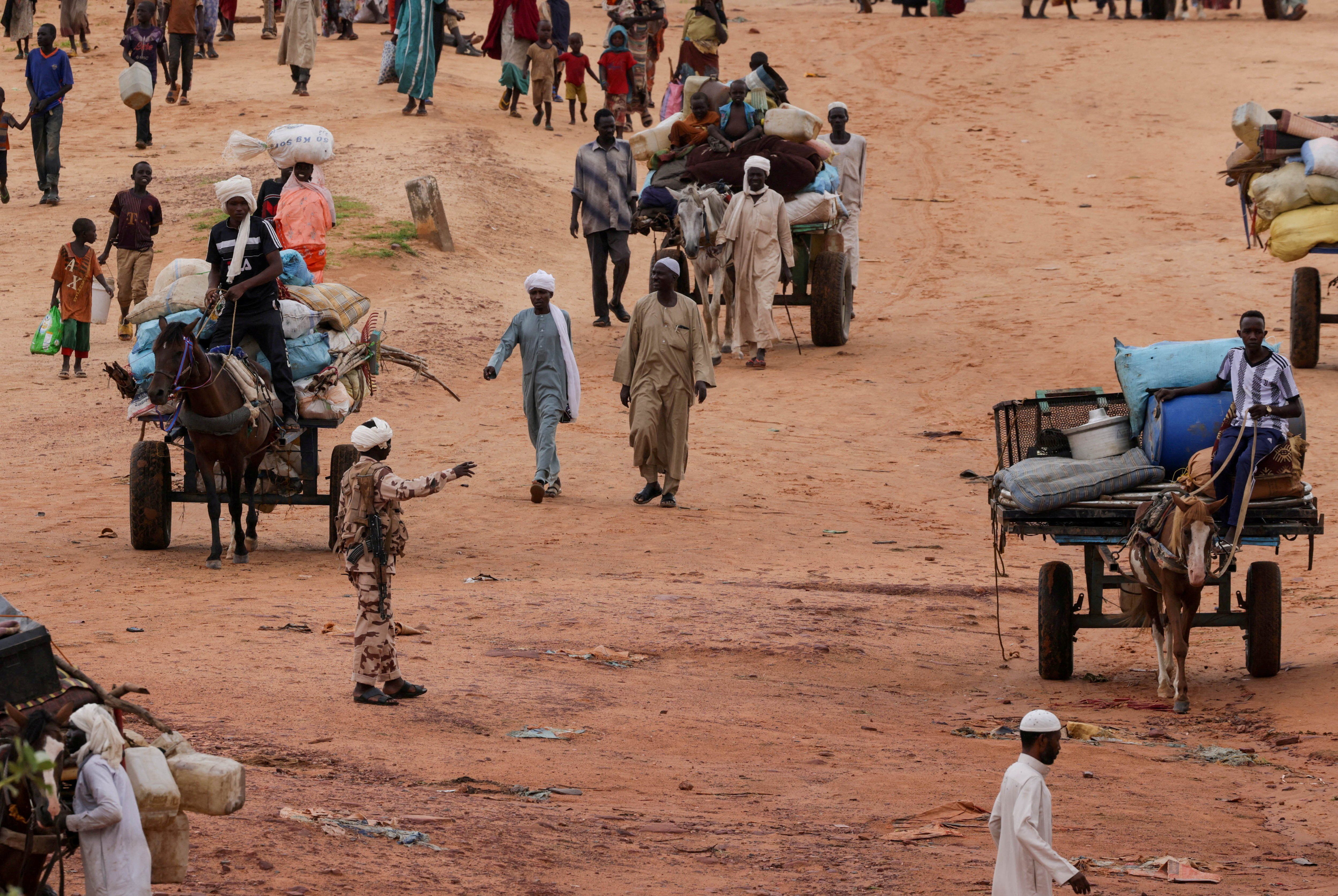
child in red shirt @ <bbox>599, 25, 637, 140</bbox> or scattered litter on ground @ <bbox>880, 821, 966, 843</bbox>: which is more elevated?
child in red shirt @ <bbox>599, 25, 637, 140</bbox>

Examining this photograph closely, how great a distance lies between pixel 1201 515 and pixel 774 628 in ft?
9.62

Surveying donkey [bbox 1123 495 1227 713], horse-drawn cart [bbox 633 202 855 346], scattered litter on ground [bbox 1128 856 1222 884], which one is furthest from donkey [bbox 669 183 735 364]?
scattered litter on ground [bbox 1128 856 1222 884]

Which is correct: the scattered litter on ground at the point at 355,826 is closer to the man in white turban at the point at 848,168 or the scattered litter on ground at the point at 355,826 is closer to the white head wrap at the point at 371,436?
the white head wrap at the point at 371,436

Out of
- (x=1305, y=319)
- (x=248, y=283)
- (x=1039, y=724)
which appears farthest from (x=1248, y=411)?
(x=1305, y=319)

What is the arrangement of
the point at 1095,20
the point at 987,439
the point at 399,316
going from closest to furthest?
the point at 987,439
the point at 399,316
the point at 1095,20

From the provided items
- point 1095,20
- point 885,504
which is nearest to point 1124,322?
point 885,504

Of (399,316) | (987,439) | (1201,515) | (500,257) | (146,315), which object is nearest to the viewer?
(1201,515)

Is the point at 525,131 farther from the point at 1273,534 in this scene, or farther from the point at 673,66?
the point at 1273,534

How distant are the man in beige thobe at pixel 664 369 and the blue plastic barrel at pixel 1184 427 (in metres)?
4.79

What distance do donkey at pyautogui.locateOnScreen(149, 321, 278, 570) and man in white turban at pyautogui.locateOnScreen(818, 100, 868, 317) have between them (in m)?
9.61

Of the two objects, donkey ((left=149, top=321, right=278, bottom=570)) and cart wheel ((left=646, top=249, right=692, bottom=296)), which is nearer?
donkey ((left=149, top=321, right=278, bottom=570))

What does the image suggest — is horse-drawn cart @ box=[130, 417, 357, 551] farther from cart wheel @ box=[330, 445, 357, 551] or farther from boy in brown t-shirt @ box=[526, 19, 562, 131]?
boy in brown t-shirt @ box=[526, 19, 562, 131]

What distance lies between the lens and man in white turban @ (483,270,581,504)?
14609 millimetres

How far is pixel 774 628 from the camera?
11.3 metres
